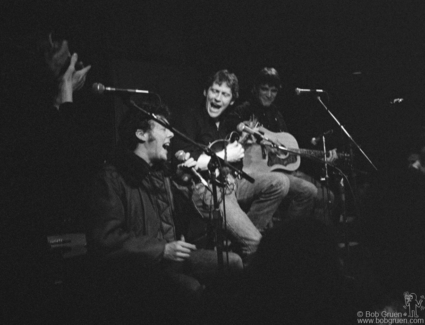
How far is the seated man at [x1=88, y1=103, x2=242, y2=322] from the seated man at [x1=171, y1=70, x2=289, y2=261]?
0.56 meters

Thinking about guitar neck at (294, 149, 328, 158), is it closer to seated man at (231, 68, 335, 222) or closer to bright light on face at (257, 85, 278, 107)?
seated man at (231, 68, 335, 222)

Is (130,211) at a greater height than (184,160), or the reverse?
(184,160)

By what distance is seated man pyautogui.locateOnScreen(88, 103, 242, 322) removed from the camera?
2.66 metres

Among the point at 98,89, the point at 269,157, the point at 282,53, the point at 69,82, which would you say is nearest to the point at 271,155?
the point at 269,157

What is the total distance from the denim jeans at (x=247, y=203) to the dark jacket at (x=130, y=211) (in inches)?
30.9

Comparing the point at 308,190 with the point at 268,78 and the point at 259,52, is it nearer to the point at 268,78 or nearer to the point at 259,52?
the point at 268,78

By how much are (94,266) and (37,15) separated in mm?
3079

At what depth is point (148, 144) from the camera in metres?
3.44

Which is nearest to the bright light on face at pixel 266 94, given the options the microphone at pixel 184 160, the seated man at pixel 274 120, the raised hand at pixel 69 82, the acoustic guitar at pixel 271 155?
the seated man at pixel 274 120

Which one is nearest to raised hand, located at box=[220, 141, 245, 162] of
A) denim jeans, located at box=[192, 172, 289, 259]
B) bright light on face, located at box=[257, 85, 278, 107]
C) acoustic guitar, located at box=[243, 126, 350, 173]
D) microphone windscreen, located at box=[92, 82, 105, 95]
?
denim jeans, located at box=[192, 172, 289, 259]

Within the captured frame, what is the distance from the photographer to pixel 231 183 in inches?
165

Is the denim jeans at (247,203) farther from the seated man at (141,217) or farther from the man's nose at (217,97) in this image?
the man's nose at (217,97)

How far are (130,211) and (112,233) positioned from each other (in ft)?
0.91

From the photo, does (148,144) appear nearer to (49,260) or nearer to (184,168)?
(184,168)
